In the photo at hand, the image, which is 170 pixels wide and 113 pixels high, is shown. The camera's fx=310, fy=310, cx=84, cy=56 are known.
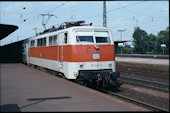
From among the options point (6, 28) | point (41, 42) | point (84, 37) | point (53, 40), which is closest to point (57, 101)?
point (6, 28)

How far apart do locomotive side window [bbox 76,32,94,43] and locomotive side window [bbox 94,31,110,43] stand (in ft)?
0.93

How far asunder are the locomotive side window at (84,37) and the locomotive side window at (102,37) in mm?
283

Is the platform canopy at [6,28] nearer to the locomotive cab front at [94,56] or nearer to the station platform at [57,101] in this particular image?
the station platform at [57,101]

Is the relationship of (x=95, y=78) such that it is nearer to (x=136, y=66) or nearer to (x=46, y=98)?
(x=46, y=98)

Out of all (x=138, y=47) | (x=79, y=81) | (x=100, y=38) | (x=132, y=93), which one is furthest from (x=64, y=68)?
(x=138, y=47)

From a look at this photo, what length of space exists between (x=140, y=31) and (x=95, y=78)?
62938 millimetres

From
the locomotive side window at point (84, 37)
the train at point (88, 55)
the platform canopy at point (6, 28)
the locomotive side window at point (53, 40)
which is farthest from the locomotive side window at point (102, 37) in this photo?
the platform canopy at point (6, 28)

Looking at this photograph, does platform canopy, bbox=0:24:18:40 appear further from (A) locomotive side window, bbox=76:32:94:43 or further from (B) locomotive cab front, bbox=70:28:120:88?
(B) locomotive cab front, bbox=70:28:120:88

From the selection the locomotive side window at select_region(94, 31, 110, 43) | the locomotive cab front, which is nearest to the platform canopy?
the locomotive cab front

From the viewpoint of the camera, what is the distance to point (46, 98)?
9875 mm

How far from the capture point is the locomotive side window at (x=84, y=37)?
13.6 metres

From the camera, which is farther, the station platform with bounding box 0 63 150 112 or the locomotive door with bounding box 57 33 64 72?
the locomotive door with bounding box 57 33 64 72

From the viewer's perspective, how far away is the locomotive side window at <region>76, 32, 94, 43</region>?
1356 centimetres

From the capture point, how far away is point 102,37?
14.0m
